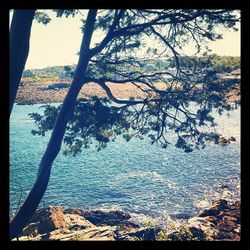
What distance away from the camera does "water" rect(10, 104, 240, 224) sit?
11062 millimetres

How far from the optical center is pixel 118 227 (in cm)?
759

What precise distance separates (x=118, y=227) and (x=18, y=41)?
512 centimetres

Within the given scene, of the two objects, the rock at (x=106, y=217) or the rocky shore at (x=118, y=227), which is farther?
the rock at (x=106, y=217)

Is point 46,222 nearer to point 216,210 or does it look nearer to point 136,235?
point 136,235

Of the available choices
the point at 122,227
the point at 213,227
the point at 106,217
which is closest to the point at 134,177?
the point at 106,217

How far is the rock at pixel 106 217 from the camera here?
8888mm

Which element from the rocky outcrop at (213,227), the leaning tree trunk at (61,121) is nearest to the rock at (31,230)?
the leaning tree trunk at (61,121)

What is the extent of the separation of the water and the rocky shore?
1.18 metres

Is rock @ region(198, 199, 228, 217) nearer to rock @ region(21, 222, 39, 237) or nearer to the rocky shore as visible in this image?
the rocky shore

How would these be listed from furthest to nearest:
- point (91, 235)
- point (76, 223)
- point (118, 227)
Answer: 1. point (76, 223)
2. point (118, 227)
3. point (91, 235)

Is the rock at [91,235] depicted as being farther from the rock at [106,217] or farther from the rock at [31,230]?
the rock at [106,217]

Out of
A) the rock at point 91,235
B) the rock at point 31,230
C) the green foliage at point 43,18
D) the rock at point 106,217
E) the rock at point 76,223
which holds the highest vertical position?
the green foliage at point 43,18

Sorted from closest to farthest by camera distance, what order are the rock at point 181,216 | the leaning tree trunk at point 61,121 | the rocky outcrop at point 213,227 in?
the leaning tree trunk at point 61,121 → the rocky outcrop at point 213,227 → the rock at point 181,216
